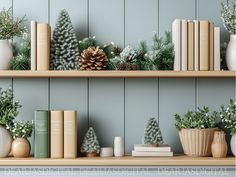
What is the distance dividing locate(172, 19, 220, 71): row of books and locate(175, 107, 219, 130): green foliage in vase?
0.21 metres

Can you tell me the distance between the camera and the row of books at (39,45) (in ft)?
7.73

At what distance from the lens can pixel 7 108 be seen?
8.00 feet

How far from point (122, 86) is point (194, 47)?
40 cm

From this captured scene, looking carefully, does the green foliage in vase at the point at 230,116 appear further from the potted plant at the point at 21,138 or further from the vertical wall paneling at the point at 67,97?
the potted plant at the point at 21,138

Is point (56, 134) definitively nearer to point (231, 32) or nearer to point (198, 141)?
point (198, 141)

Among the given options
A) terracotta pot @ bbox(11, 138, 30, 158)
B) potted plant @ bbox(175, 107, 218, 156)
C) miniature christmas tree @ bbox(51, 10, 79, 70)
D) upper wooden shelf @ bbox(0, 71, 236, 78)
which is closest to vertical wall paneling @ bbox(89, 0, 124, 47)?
miniature christmas tree @ bbox(51, 10, 79, 70)

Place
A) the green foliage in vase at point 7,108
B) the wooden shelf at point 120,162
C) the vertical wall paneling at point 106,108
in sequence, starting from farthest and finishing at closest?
the vertical wall paneling at point 106,108 < the green foliage in vase at point 7,108 < the wooden shelf at point 120,162

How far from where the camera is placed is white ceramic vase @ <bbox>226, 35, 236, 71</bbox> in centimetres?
240

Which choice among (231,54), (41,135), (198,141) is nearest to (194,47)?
(231,54)

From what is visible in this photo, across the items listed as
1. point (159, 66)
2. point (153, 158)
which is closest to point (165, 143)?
point (153, 158)

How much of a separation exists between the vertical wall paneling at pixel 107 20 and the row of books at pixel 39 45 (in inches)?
10.5

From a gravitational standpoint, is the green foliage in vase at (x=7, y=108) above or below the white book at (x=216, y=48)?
below

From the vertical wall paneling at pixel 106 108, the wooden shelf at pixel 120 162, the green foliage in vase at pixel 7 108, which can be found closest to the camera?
the wooden shelf at pixel 120 162

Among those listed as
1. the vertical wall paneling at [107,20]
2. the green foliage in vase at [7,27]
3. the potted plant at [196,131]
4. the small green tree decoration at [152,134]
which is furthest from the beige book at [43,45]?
the potted plant at [196,131]
